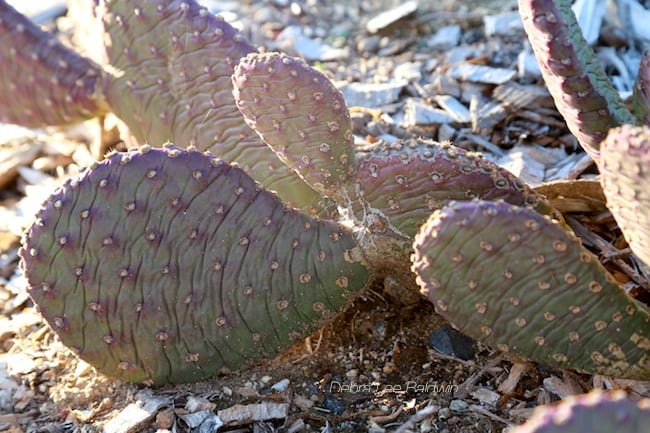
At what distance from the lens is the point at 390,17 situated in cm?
296

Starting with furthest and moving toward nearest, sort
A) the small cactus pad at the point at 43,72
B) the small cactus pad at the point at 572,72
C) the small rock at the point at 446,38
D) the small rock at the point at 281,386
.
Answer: the small rock at the point at 446,38, the small cactus pad at the point at 43,72, the small rock at the point at 281,386, the small cactus pad at the point at 572,72

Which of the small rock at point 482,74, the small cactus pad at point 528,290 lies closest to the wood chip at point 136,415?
the small cactus pad at point 528,290

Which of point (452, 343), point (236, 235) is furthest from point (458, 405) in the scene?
point (236, 235)

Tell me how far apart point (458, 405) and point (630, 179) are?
23.0 inches

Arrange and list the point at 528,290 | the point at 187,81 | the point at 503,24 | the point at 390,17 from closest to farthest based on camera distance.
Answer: the point at 528,290, the point at 187,81, the point at 503,24, the point at 390,17

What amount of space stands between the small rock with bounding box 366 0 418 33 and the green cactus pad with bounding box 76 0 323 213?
1127 millimetres

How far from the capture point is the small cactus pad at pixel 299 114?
1.50 m

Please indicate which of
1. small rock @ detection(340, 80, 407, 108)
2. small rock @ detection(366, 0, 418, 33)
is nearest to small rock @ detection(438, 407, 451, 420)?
small rock @ detection(340, 80, 407, 108)

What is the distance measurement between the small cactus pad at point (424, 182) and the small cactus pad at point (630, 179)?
10.5 inches

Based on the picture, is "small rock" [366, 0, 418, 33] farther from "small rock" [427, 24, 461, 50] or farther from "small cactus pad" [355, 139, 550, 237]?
"small cactus pad" [355, 139, 550, 237]

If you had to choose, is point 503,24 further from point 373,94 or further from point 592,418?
point 592,418

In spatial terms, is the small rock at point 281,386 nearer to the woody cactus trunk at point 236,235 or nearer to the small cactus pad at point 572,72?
the woody cactus trunk at point 236,235

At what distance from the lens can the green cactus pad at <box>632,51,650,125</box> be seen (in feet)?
5.32

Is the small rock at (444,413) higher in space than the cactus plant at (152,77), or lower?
lower
